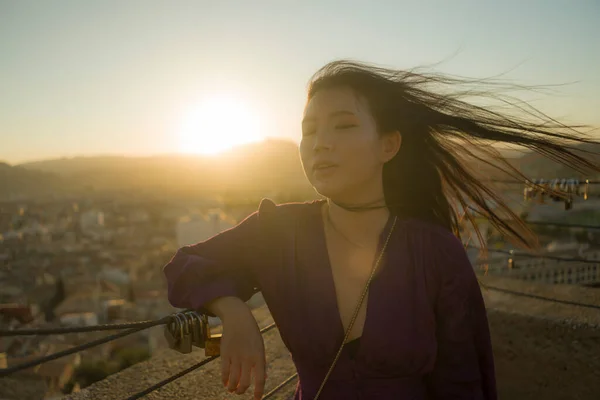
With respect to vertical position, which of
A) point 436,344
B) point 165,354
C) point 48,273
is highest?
point 436,344

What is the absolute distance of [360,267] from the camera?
1468 mm

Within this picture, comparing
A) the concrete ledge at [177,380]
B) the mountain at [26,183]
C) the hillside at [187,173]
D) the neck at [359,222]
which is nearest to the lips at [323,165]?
the neck at [359,222]

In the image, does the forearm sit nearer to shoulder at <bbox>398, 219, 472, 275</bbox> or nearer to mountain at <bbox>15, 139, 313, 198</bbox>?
shoulder at <bbox>398, 219, 472, 275</bbox>

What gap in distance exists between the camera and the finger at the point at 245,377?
3.91 feet

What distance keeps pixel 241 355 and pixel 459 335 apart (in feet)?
2.20

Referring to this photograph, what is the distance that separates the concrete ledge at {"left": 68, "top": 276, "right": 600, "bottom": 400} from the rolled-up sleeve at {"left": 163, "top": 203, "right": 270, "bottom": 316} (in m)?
1.27

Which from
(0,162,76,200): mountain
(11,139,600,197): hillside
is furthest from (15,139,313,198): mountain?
(0,162,76,200): mountain

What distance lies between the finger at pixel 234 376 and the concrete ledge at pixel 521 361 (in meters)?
1.33

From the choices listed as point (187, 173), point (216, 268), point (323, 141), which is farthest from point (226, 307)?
point (187, 173)

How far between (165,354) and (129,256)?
41.6 metres

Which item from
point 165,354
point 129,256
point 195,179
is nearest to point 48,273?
point 129,256

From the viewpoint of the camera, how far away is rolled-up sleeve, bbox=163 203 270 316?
1.31 meters

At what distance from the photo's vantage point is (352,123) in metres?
1.48

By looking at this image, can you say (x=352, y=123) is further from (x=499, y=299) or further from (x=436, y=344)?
(x=499, y=299)
